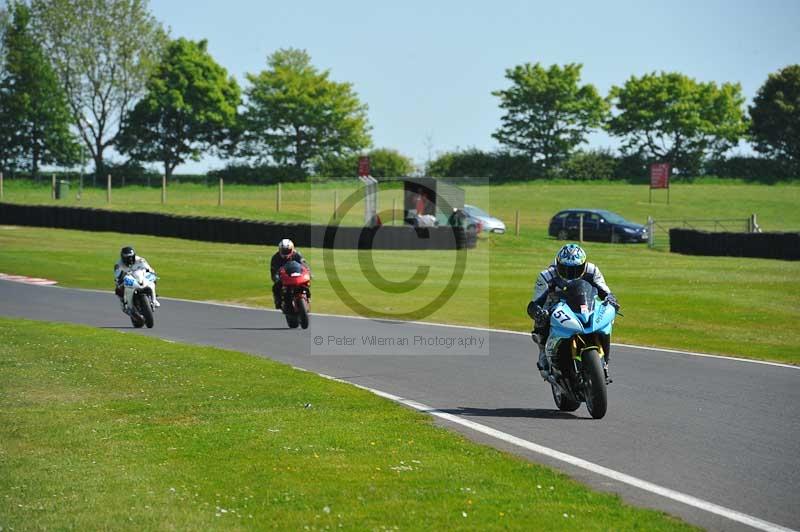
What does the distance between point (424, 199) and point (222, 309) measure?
77.0ft

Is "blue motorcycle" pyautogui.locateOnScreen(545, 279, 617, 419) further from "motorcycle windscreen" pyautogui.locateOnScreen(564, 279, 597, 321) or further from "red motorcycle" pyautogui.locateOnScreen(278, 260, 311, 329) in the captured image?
"red motorcycle" pyautogui.locateOnScreen(278, 260, 311, 329)

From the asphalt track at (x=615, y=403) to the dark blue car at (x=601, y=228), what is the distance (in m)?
25.7

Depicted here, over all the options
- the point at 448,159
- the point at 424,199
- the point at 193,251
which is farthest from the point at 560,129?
the point at 193,251

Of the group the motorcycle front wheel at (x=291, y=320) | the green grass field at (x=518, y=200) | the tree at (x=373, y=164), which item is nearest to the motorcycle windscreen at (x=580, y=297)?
the motorcycle front wheel at (x=291, y=320)

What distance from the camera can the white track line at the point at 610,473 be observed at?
6680 millimetres

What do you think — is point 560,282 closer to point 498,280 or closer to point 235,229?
point 498,280

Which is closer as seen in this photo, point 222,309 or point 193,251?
point 222,309

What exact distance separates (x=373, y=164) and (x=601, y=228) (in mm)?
42845

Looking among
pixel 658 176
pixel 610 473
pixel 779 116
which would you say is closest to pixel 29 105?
pixel 658 176

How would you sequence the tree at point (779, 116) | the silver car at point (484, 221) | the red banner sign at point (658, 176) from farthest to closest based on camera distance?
the tree at point (779, 116) < the red banner sign at point (658, 176) < the silver car at point (484, 221)

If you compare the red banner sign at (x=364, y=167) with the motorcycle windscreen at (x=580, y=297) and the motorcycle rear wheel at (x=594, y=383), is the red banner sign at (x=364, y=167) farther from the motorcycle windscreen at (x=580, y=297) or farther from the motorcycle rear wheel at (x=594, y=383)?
the motorcycle rear wheel at (x=594, y=383)

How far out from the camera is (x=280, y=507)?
682cm

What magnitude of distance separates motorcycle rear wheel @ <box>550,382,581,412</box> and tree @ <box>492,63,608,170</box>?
75.6 meters

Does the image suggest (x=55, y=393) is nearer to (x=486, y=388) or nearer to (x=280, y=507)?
(x=486, y=388)
